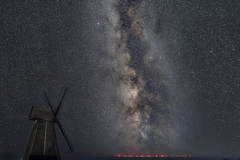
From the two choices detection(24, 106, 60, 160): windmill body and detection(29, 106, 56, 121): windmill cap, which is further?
detection(29, 106, 56, 121): windmill cap

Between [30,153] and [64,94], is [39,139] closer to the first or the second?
[30,153]

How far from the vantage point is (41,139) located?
28906mm

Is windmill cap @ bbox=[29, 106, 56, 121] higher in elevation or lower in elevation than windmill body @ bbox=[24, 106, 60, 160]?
higher

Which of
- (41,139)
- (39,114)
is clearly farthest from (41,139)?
(39,114)

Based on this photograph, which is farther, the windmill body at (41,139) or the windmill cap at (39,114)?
the windmill cap at (39,114)

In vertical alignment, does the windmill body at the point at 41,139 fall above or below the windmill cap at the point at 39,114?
below

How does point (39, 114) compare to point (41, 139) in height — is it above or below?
above

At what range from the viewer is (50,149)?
2895 centimetres

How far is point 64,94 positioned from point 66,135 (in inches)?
250

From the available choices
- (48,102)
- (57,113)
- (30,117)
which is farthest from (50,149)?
(48,102)

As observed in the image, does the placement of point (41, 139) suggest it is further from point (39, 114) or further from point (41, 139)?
point (39, 114)

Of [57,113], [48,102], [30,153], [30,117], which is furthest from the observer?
[48,102]

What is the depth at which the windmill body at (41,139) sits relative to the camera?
28.2 meters

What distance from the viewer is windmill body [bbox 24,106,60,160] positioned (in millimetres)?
28250
